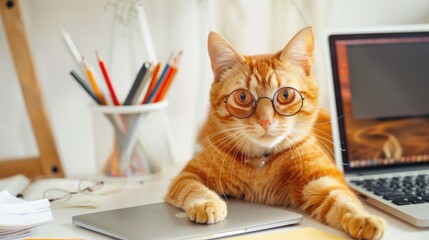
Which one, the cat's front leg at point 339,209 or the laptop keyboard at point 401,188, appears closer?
the cat's front leg at point 339,209

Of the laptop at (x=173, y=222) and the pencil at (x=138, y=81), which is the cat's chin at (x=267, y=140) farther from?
the pencil at (x=138, y=81)

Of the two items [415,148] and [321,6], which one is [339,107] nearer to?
[415,148]

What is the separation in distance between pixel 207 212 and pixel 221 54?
32 centimetres

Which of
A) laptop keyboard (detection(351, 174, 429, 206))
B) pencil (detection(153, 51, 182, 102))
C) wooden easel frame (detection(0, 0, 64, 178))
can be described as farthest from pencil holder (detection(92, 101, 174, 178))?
laptop keyboard (detection(351, 174, 429, 206))

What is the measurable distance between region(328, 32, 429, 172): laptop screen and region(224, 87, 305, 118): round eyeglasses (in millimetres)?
234

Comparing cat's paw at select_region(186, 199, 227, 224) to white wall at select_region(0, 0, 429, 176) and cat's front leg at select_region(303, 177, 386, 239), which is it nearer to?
cat's front leg at select_region(303, 177, 386, 239)

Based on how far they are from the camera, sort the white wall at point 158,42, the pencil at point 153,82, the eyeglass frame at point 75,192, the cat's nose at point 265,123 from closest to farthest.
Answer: the cat's nose at point 265,123
the eyeglass frame at point 75,192
the pencil at point 153,82
the white wall at point 158,42

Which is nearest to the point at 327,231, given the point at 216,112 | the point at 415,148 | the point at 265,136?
the point at 265,136

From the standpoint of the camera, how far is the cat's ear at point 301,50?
0.95 m

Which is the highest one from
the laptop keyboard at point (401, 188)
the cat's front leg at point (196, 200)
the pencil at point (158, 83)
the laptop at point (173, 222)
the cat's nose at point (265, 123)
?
the pencil at point (158, 83)

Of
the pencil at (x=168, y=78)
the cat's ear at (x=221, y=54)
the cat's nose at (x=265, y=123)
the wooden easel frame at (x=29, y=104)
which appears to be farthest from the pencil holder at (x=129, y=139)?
the cat's nose at (x=265, y=123)

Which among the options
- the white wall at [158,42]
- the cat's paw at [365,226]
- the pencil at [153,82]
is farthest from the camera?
the white wall at [158,42]

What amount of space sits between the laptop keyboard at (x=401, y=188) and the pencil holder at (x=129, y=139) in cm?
48

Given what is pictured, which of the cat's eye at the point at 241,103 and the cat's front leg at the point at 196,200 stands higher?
the cat's eye at the point at 241,103
